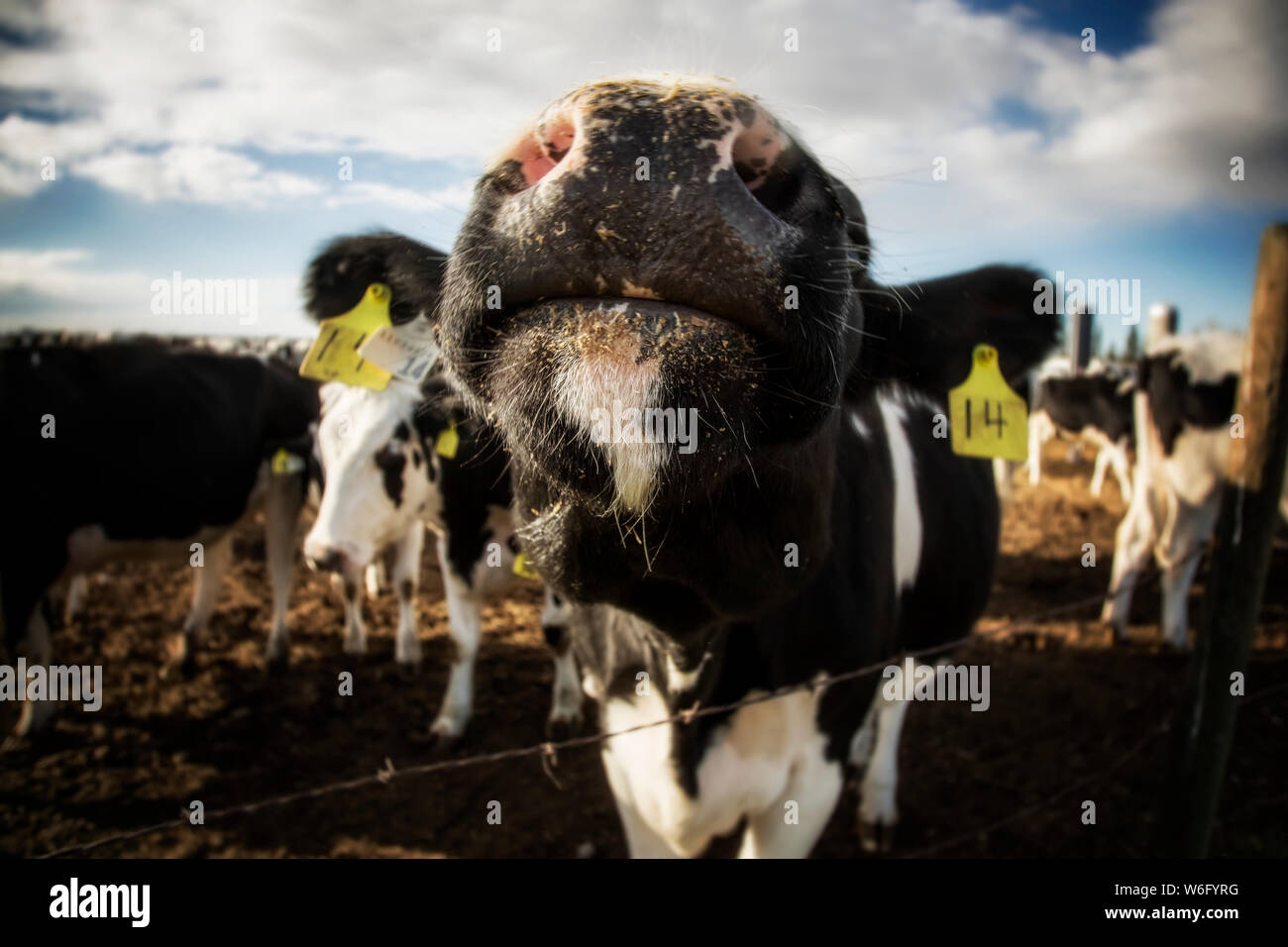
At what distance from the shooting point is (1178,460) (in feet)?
23.0

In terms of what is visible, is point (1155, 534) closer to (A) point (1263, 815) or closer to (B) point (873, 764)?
(A) point (1263, 815)

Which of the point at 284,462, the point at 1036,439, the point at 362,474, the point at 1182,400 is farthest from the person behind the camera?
the point at 1036,439

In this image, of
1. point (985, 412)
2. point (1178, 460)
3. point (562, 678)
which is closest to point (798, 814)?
point (985, 412)

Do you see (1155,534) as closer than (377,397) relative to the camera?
No

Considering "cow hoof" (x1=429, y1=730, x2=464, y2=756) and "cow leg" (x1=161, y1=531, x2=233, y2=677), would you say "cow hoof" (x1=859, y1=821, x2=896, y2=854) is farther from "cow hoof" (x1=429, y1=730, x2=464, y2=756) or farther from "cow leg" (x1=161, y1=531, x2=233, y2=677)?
"cow leg" (x1=161, y1=531, x2=233, y2=677)

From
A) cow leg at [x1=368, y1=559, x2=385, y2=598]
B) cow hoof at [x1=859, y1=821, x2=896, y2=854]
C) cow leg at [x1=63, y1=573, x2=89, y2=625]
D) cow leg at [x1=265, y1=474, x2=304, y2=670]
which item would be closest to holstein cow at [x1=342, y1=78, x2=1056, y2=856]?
cow hoof at [x1=859, y1=821, x2=896, y2=854]

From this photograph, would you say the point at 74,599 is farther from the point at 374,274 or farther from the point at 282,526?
the point at 374,274

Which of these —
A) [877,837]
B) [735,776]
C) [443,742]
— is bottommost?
[877,837]

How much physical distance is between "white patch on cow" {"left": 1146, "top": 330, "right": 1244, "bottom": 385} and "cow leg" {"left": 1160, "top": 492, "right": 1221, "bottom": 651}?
4.10 ft

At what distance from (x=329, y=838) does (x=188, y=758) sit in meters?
1.59

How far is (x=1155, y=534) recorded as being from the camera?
736cm

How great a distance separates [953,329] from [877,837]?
10.6ft

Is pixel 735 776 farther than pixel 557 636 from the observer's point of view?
No

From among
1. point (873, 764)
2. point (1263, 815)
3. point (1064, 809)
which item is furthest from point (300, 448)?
point (1263, 815)
